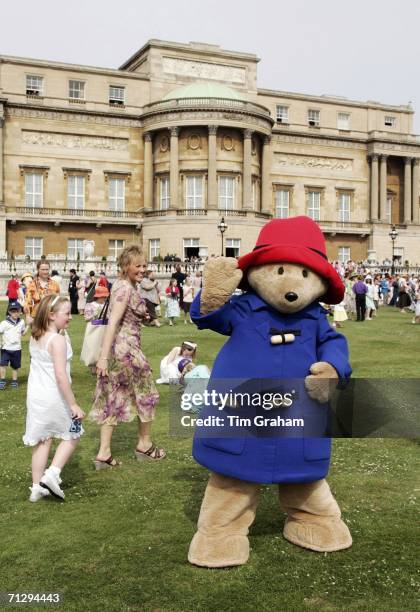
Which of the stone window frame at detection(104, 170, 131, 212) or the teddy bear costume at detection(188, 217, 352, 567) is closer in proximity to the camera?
the teddy bear costume at detection(188, 217, 352, 567)

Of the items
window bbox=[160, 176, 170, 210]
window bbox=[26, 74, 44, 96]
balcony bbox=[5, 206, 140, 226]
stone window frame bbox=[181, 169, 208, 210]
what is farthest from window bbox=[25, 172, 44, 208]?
stone window frame bbox=[181, 169, 208, 210]

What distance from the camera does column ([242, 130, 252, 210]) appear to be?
140 feet

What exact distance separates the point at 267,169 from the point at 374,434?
1555 inches

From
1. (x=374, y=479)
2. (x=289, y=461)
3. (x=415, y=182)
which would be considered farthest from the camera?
(x=415, y=182)

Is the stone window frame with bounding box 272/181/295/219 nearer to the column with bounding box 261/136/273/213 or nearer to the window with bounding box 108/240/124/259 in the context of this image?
the column with bounding box 261/136/273/213

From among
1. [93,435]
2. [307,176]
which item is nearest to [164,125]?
[307,176]

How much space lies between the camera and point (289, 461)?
4.04 meters

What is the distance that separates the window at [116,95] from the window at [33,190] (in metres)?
7.70

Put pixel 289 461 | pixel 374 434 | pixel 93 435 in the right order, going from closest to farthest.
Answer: pixel 289 461, pixel 374 434, pixel 93 435

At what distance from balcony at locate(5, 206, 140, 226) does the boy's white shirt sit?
31.8 metres

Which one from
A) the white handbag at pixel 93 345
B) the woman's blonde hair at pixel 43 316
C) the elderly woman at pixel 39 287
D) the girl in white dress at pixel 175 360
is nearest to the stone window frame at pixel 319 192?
the elderly woman at pixel 39 287

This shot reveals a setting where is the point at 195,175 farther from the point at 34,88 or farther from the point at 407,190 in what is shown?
the point at 407,190

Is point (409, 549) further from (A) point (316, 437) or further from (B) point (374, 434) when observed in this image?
(B) point (374, 434)

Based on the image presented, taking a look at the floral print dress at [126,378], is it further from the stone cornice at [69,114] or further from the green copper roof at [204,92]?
the stone cornice at [69,114]
